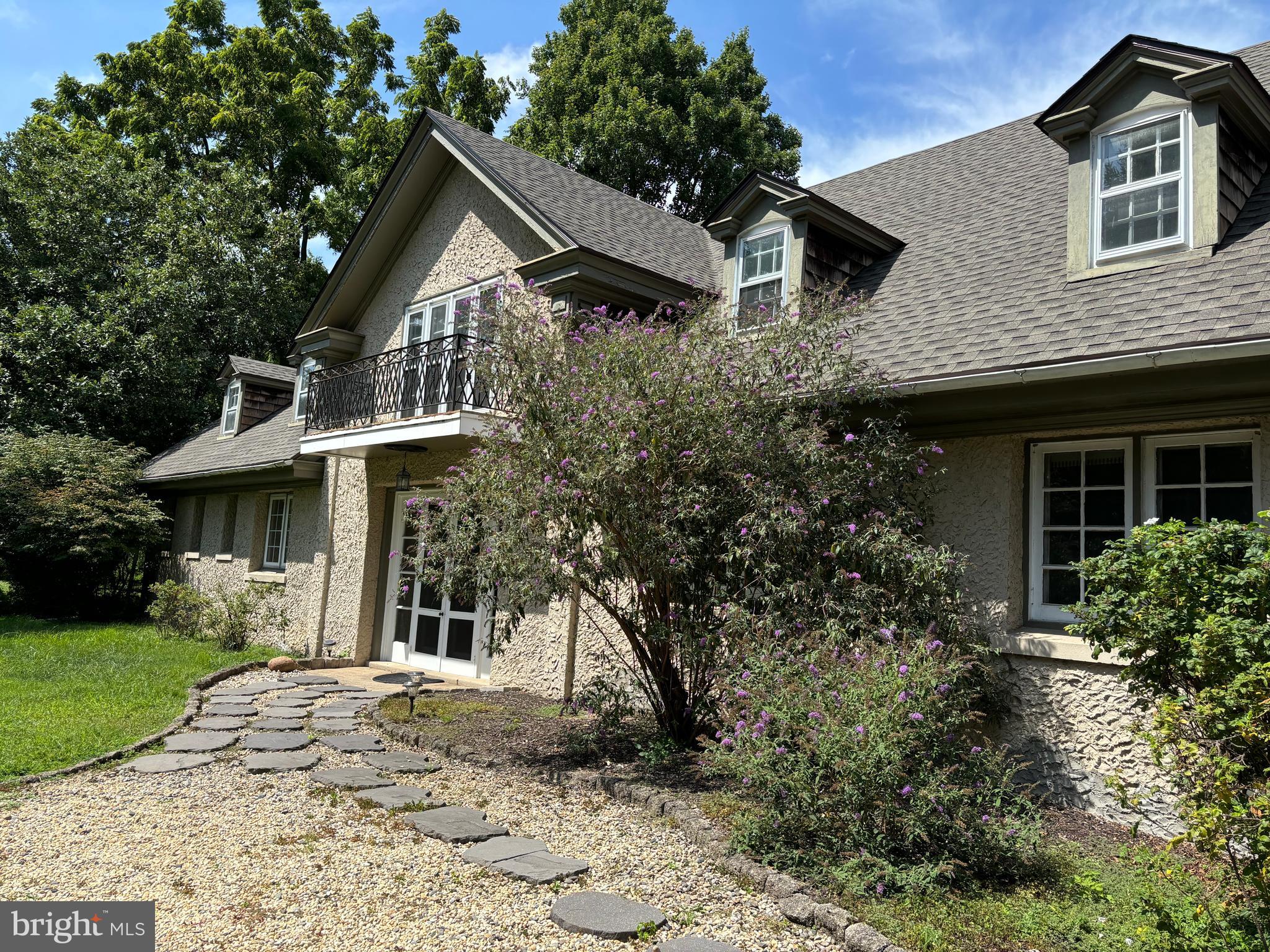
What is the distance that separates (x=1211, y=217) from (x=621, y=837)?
21.1 ft

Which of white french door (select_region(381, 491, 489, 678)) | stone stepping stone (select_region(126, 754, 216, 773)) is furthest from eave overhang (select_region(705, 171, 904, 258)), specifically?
stone stepping stone (select_region(126, 754, 216, 773))

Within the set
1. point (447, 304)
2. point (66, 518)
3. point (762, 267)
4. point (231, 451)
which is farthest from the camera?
Answer: point (231, 451)

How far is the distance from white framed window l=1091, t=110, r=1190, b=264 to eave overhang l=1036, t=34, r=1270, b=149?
0.25 metres

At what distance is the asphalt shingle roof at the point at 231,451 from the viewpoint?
15484mm

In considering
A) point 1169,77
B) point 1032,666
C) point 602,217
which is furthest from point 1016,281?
point 602,217

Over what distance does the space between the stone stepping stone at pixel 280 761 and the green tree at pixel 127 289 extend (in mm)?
16612

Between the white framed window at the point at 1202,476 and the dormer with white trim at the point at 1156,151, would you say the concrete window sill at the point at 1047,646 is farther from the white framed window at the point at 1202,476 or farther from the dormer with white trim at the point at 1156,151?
the dormer with white trim at the point at 1156,151

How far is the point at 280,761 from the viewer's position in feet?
22.5

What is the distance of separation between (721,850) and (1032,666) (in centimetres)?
296

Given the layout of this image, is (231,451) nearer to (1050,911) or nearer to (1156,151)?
(1156,151)

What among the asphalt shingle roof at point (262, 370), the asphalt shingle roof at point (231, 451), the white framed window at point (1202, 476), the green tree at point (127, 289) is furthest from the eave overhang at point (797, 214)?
the green tree at point (127, 289)

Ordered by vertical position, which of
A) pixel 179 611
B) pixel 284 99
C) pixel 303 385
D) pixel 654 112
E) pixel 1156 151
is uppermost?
pixel 284 99

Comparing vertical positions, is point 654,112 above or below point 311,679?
above

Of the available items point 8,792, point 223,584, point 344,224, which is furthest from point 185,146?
point 8,792
